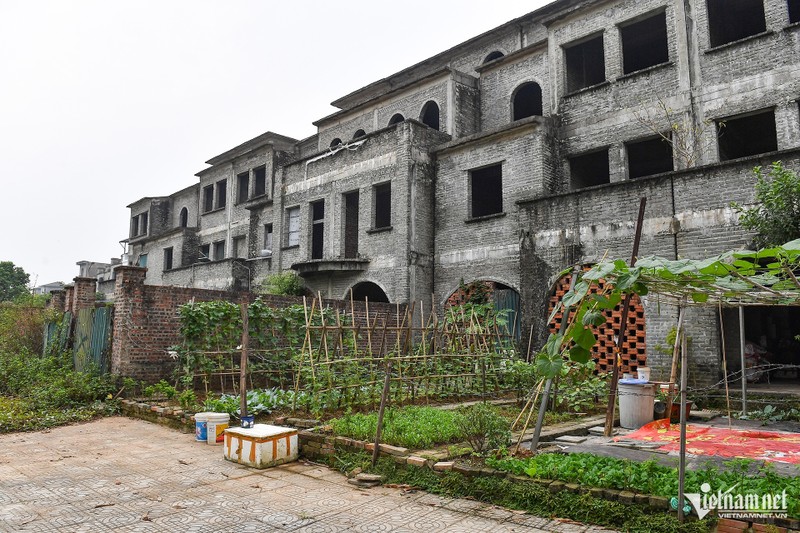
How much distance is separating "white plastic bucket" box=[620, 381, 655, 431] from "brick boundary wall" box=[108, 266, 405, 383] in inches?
193

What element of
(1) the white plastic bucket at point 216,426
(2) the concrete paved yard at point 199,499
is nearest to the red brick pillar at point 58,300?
(2) the concrete paved yard at point 199,499

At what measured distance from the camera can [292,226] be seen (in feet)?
67.5

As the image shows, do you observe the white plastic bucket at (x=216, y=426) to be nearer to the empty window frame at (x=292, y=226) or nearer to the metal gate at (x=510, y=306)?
the metal gate at (x=510, y=306)

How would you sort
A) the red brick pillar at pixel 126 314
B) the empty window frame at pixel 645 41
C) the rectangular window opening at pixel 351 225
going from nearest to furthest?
1. the red brick pillar at pixel 126 314
2. the empty window frame at pixel 645 41
3. the rectangular window opening at pixel 351 225

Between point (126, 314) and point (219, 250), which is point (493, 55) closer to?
point (126, 314)

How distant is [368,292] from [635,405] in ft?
36.7

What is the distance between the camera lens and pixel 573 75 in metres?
16.2

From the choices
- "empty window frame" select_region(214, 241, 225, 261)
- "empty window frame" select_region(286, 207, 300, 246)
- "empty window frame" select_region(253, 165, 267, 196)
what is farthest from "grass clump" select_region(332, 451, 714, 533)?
"empty window frame" select_region(214, 241, 225, 261)

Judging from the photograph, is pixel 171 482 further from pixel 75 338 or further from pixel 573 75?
pixel 573 75

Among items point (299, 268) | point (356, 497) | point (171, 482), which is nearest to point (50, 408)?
point (171, 482)

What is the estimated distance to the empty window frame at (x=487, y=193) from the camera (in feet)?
59.8

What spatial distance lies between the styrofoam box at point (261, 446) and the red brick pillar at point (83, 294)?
27.8 ft

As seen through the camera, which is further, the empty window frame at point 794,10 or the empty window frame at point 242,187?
the empty window frame at point 242,187

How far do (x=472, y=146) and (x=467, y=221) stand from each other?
2199 mm
